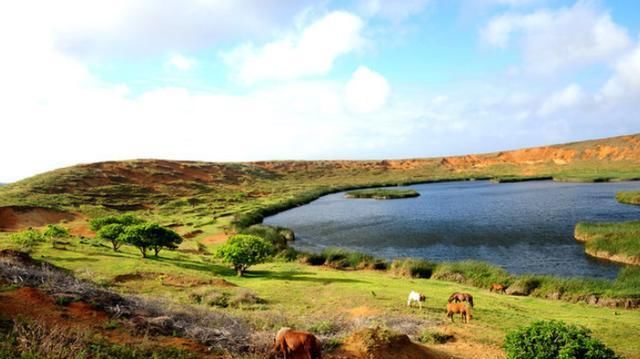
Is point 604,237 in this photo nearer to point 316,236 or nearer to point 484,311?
point 484,311

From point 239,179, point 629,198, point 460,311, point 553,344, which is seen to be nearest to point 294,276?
point 460,311

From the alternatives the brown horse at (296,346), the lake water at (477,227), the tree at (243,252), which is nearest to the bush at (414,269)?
the lake water at (477,227)

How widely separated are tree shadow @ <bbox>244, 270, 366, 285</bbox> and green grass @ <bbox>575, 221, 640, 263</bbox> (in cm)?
2431

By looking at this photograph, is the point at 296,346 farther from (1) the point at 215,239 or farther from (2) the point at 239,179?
(2) the point at 239,179

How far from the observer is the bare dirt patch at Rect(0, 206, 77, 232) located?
69562mm

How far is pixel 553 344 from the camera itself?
1416 centimetres

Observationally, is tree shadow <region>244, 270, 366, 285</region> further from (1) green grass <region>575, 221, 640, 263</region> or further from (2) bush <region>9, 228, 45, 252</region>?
(1) green grass <region>575, 221, 640, 263</region>

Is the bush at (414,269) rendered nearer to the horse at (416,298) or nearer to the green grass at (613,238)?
the horse at (416,298)

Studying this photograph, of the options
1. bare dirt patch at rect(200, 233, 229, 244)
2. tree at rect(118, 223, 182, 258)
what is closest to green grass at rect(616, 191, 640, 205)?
bare dirt patch at rect(200, 233, 229, 244)

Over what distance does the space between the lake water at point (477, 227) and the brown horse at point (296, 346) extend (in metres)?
29.9

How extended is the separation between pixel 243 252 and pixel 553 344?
2529cm

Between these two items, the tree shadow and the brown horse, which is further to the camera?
the tree shadow

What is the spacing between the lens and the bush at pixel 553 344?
1371 centimetres

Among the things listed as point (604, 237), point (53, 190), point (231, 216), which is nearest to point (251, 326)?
point (604, 237)
